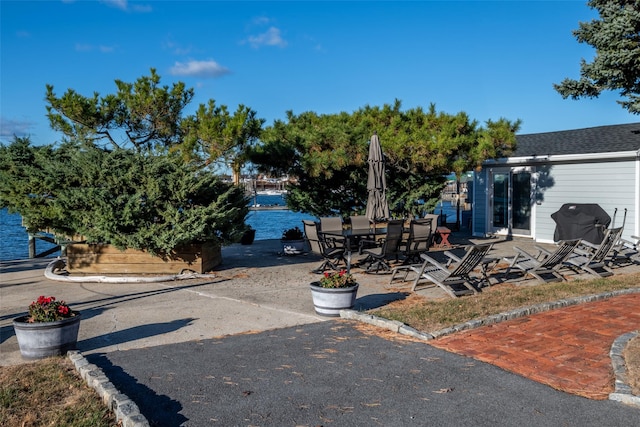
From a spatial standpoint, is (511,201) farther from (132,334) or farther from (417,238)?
(132,334)

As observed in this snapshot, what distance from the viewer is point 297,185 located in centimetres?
1486

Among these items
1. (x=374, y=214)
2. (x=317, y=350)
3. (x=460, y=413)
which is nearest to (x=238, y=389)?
(x=317, y=350)

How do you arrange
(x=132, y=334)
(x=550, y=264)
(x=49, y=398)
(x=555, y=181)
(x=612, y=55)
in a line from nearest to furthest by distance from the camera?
(x=49, y=398), (x=132, y=334), (x=612, y=55), (x=550, y=264), (x=555, y=181)

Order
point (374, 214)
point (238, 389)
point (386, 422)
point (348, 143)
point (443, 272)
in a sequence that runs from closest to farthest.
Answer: point (386, 422), point (238, 389), point (443, 272), point (374, 214), point (348, 143)

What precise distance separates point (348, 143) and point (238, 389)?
9855mm

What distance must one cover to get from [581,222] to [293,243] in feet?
24.3

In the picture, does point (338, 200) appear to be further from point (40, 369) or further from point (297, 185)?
point (40, 369)

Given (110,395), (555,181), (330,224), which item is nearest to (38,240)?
(330,224)

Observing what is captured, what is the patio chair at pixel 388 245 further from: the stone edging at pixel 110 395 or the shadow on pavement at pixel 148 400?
the stone edging at pixel 110 395

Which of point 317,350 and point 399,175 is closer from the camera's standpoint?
point 317,350

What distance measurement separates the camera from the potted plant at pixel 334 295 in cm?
655

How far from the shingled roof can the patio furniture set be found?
3.40 meters

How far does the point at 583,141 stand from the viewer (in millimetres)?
15516

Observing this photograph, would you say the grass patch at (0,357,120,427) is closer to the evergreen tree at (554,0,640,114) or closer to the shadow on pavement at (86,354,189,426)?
the shadow on pavement at (86,354,189,426)
